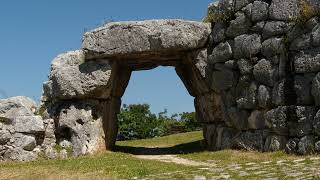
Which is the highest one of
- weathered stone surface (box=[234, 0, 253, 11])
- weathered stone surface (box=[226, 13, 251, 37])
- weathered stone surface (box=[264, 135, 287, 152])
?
weathered stone surface (box=[234, 0, 253, 11])

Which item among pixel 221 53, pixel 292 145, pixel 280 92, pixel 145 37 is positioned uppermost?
pixel 145 37

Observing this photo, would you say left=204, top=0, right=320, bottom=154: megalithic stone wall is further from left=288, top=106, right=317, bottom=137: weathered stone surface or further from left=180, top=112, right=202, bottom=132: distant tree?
left=180, top=112, right=202, bottom=132: distant tree

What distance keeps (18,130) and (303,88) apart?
41.9 feet

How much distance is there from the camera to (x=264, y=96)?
19828mm

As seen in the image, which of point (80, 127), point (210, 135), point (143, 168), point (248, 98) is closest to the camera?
point (143, 168)

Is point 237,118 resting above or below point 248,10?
below

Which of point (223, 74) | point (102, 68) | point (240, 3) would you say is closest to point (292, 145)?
point (223, 74)

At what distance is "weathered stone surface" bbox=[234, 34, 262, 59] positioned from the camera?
20.4 metres

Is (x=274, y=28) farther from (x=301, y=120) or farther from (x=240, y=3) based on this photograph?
(x=301, y=120)

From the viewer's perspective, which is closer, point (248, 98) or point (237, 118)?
point (248, 98)

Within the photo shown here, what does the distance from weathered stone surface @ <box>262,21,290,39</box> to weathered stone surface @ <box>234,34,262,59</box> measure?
44 cm

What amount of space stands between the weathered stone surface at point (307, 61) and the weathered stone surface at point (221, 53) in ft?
12.4

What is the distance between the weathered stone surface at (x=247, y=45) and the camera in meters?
20.4

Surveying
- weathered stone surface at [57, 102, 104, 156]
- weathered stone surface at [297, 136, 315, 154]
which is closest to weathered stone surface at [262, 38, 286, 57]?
weathered stone surface at [297, 136, 315, 154]
